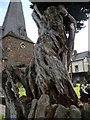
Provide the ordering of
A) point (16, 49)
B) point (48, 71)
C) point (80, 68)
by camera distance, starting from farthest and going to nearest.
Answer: point (80, 68), point (16, 49), point (48, 71)

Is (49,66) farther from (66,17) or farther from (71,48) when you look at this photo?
(66,17)

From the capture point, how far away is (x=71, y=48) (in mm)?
3553

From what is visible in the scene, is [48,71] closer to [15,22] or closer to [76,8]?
[76,8]

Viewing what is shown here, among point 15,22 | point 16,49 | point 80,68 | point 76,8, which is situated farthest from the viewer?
point 80,68

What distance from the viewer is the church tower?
16953mm

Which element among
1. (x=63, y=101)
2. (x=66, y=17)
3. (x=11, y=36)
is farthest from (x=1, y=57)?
(x=63, y=101)

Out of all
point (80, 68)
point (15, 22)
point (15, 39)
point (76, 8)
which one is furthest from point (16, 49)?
point (76, 8)

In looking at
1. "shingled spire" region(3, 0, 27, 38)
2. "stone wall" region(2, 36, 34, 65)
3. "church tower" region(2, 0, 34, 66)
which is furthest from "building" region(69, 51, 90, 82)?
"shingled spire" region(3, 0, 27, 38)

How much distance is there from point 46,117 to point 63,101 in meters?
0.95

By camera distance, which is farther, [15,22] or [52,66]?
[15,22]

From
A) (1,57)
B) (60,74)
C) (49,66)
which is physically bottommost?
(60,74)

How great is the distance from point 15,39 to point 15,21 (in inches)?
181

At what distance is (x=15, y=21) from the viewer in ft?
66.1

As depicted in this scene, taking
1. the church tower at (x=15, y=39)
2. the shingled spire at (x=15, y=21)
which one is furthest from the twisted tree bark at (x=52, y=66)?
the shingled spire at (x=15, y=21)
